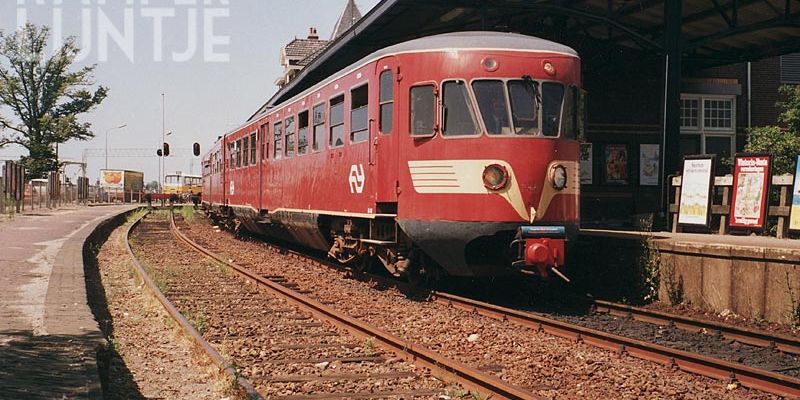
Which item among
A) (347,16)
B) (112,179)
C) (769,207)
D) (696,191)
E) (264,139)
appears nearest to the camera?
(769,207)

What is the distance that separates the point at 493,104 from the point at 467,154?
0.70 meters

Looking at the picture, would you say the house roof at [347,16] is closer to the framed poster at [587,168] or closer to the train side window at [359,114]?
the framed poster at [587,168]

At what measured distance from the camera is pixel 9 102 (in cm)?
5041

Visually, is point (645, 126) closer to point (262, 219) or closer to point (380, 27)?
point (380, 27)

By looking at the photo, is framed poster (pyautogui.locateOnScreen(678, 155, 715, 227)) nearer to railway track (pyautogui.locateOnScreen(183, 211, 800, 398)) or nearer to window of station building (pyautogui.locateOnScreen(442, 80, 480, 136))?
railway track (pyautogui.locateOnScreen(183, 211, 800, 398))

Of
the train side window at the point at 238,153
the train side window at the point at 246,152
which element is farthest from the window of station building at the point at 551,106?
the train side window at the point at 238,153

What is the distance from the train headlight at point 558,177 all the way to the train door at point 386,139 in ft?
6.46

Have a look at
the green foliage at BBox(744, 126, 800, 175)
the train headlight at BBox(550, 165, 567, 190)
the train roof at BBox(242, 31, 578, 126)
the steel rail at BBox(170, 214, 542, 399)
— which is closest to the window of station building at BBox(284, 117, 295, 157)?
the train roof at BBox(242, 31, 578, 126)

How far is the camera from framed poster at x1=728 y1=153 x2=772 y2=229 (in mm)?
11648

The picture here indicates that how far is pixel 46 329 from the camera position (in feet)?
24.6

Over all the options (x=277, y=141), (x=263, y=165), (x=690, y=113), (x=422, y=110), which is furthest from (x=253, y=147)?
(x=690, y=113)

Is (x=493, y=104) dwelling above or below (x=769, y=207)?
above

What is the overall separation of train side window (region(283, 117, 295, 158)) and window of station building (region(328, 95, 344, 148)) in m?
2.55

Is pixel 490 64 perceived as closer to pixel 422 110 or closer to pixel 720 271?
pixel 422 110
